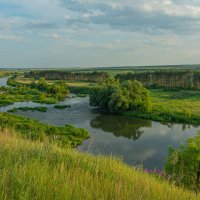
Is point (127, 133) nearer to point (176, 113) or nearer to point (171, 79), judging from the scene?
point (176, 113)

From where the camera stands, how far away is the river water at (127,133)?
99.5 feet

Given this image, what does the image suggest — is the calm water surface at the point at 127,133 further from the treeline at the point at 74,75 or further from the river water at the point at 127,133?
the treeline at the point at 74,75

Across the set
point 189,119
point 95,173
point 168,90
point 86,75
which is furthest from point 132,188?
point 86,75

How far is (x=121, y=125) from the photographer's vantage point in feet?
152

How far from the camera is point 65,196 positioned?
3.75 meters

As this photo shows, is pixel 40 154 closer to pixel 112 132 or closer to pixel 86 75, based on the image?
pixel 112 132

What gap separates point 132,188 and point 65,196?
128 centimetres

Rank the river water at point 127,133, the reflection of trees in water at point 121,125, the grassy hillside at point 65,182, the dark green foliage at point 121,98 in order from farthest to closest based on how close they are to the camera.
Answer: the dark green foliage at point 121,98
the reflection of trees in water at point 121,125
the river water at point 127,133
the grassy hillside at point 65,182

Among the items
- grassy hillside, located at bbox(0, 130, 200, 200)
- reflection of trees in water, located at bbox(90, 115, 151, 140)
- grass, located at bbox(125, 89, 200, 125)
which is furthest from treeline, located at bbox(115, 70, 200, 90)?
grassy hillside, located at bbox(0, 130, 200, 200)

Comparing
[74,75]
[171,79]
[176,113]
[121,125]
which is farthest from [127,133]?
[74,75]

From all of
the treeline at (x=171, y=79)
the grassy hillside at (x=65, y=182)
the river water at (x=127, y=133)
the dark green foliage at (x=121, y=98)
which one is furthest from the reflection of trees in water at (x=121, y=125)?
the treeline at (x=171, y=79)

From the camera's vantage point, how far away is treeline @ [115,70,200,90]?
93750 millimetres

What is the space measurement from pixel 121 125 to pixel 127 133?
5.31 meters

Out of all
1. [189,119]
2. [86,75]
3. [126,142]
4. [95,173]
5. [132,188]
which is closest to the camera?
[132,188]
